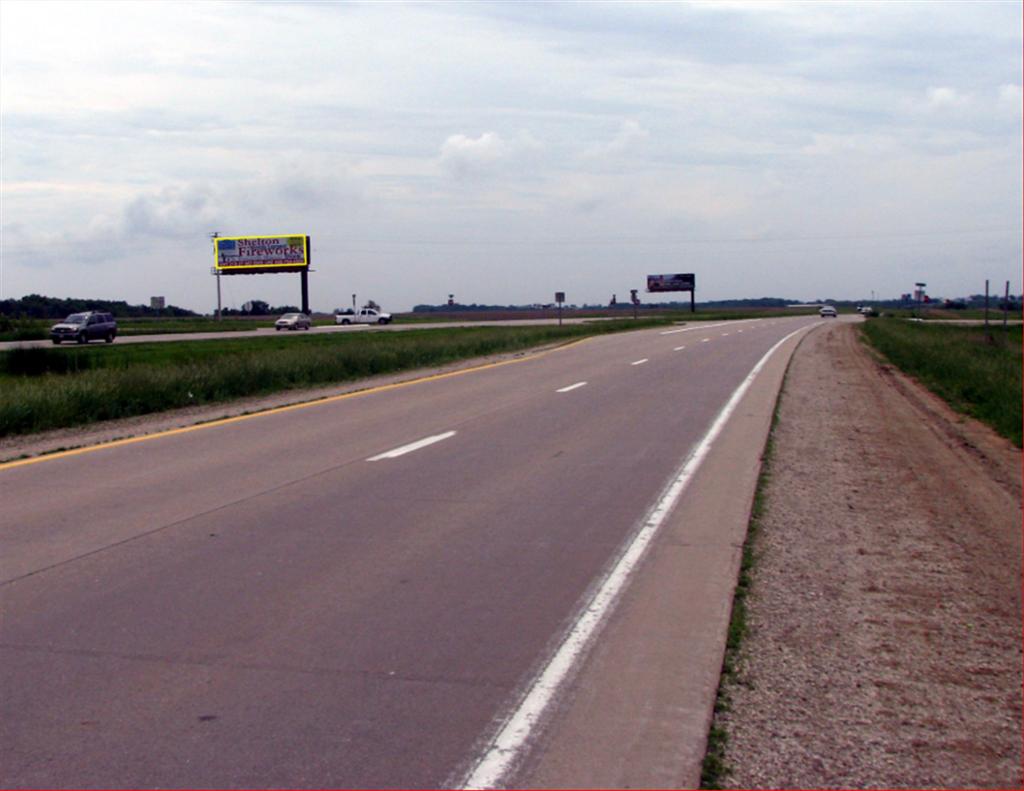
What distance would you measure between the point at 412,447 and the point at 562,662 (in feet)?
28.8

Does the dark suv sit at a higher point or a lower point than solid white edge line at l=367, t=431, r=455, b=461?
higher

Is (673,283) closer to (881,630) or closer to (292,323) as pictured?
(292,323)

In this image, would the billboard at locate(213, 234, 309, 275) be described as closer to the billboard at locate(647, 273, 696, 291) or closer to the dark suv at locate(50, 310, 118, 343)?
the dark suv at locate(50, 310, 118, 343)

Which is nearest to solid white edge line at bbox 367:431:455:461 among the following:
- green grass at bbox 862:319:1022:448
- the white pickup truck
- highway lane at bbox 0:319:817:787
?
highway lane at bbox 0:319:817:787

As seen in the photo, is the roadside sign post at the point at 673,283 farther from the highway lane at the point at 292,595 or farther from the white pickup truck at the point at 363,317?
the highway lane at the point at 292,595

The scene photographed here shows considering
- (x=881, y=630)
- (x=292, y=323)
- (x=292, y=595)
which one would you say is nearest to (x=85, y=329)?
(x=292, y=323)

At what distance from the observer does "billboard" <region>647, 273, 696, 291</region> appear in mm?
150438

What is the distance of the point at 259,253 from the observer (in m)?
100

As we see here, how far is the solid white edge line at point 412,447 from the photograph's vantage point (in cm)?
1384

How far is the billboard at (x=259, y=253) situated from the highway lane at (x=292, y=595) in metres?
86.4

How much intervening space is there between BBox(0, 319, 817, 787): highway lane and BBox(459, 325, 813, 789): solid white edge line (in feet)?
0.34

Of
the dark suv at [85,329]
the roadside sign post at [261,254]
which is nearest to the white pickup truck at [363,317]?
the roadside sign post at [261,254]

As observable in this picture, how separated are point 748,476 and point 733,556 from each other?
13.2 ft

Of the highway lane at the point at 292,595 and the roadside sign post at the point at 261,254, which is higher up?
A: the roadside sign post at the point at 261,254
